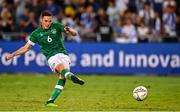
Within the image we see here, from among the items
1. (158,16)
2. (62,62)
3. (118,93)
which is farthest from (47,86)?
(158,16)

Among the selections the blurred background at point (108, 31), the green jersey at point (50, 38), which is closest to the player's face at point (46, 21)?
the green jersey at point (50, 38)

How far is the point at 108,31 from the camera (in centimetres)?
2756

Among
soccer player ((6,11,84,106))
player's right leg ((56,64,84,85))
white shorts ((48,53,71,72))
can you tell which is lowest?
player's right leg ((56,64,84,85))

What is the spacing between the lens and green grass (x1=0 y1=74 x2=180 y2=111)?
1503cm

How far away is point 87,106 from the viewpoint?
1511cm

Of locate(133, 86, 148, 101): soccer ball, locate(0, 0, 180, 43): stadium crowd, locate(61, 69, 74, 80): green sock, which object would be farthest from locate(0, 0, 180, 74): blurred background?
locate(61, 69, 74, 80): green sock

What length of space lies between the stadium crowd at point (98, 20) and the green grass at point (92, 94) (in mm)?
2027

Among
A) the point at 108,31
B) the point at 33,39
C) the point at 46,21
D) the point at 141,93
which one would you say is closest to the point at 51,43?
the point at 33,39

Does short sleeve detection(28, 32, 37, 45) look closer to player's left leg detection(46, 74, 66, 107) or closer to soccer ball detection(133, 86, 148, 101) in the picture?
player's left leg detection(46, 74, 66, 107)

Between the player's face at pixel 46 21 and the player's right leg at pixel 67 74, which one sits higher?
the player's face at pixel 46 21

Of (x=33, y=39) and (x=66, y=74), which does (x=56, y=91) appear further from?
(x=33, y=39)

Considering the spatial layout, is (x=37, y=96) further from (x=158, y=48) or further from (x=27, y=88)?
(x=158, y=48)

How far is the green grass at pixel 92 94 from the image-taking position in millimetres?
15031

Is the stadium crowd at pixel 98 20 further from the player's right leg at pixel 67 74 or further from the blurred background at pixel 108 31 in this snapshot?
the player's right leg at pixel 67 74
